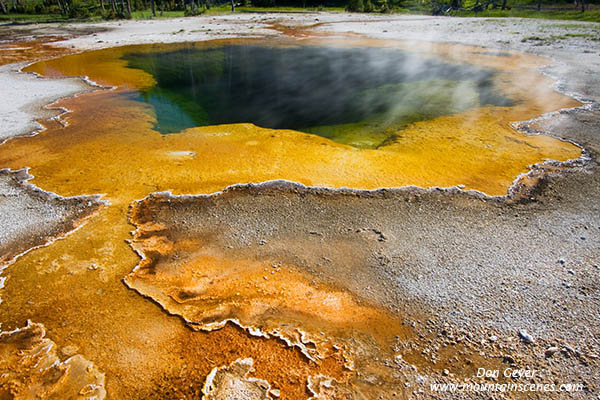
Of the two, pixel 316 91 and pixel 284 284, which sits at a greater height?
pixel 316 91

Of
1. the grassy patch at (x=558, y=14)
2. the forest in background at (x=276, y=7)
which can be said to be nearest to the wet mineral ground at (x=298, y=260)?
the grassy patch at (x=558, y=14)

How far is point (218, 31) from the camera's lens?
101ft

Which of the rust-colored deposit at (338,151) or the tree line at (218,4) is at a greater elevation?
the tree line at (218,4)

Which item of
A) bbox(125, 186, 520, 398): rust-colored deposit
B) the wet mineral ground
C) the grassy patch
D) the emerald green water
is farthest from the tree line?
bbox(125, 186, 520, 398): rust-colored deposit

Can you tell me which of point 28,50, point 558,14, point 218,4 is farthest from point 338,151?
point 218,4

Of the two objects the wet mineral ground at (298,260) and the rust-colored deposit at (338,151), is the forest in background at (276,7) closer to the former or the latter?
the rust-colored deposit at (338,151)

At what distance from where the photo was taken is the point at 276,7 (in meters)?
54.7

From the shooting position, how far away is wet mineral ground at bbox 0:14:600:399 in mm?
3625

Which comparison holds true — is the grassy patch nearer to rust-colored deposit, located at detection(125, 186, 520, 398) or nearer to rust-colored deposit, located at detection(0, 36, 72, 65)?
rust-colored deposit, located at detection(125, 186, 520, 398)

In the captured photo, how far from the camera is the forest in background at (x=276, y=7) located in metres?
38.8

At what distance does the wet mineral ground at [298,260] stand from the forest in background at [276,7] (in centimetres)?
3445

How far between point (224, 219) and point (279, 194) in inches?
45.7

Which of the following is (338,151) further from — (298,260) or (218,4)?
(218,4)

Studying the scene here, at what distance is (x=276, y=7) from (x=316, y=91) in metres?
47.2
